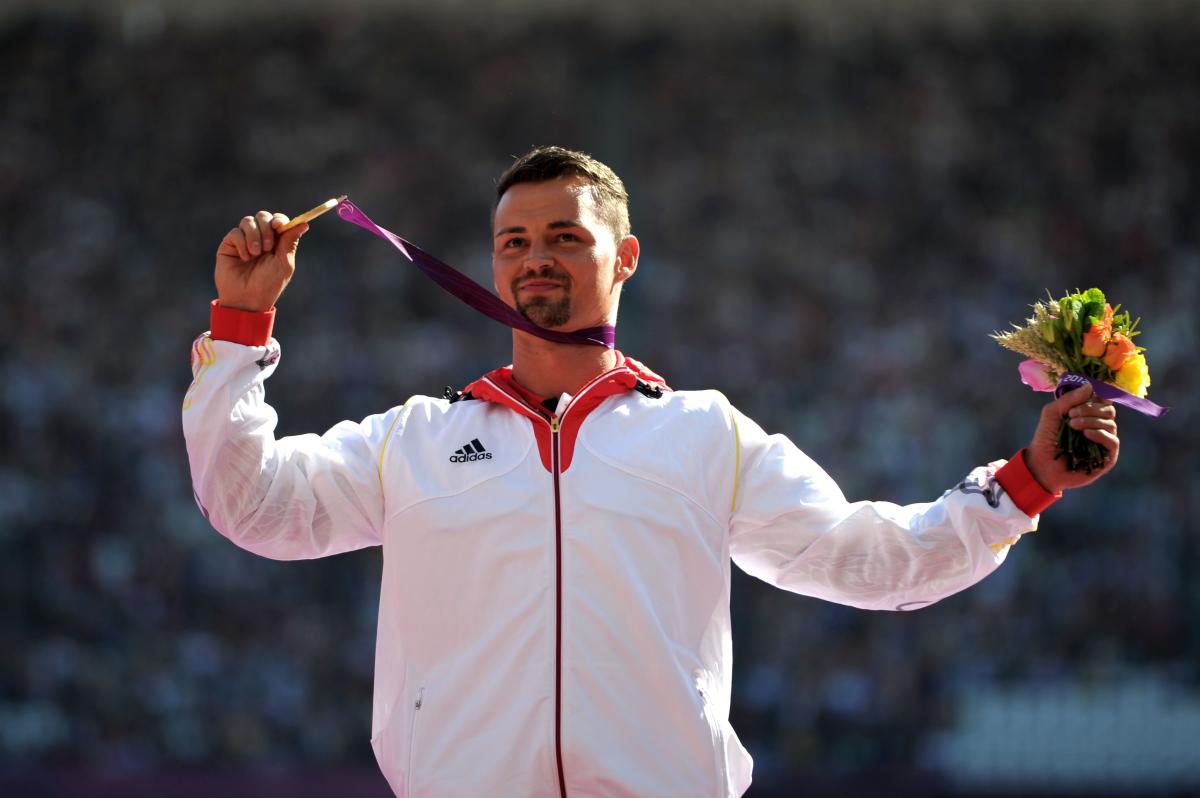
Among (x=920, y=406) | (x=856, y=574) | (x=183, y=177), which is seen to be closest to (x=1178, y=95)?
(x=920, y=406)

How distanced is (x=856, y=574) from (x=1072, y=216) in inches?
403

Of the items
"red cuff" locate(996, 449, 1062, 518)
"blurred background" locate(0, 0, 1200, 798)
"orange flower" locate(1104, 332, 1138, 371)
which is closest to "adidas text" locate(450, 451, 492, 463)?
"red cuff" locate(996, 449, 1062, 518)

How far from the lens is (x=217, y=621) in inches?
434

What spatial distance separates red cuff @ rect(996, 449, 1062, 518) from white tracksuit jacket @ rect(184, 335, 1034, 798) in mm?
21

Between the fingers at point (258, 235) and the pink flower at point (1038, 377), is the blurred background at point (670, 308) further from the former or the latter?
the fingers at point (258, 235)

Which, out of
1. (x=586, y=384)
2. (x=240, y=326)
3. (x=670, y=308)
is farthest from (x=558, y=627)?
(x=670, y=308)

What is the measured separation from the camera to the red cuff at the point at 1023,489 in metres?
3.31

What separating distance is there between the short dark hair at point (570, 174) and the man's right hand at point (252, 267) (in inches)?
21.5

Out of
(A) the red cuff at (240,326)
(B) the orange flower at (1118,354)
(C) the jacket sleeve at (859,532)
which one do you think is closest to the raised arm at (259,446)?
(A) the red cuff at (240,326)

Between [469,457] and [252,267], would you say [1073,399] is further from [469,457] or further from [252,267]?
[252,267]

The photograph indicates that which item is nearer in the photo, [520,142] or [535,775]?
[535,775]

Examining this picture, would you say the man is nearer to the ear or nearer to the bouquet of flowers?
the bouquet of flowers

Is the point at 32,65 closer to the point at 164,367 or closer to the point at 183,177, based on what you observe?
the point at 183,177

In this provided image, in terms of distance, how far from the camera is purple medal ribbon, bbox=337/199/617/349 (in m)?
3.59
